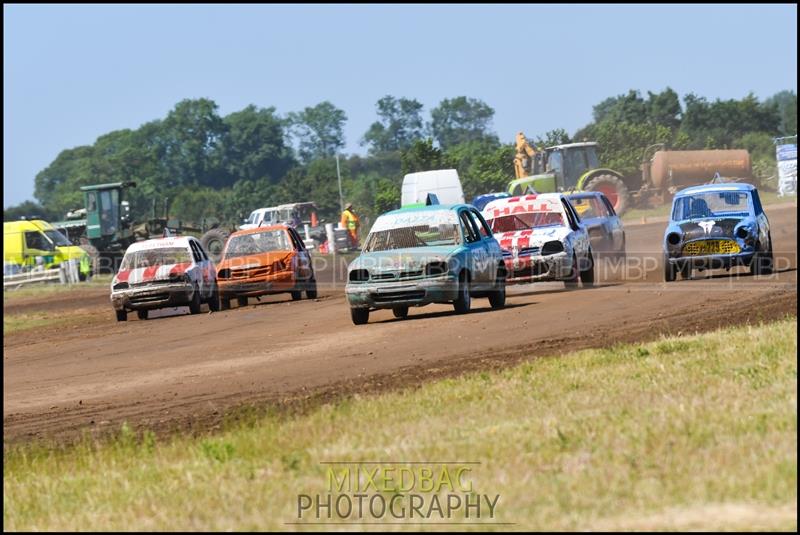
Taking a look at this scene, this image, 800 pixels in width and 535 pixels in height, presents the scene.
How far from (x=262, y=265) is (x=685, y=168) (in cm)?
3777

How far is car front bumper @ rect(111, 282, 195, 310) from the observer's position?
2703 cm

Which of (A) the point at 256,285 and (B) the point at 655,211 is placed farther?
(B) the point at 655,211

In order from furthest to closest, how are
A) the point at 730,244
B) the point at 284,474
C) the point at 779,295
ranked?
the point at 730,244
the point at 779,295
the point at 284,474

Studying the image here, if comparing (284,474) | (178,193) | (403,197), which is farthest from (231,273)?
(178,193)

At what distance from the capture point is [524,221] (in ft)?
83.4

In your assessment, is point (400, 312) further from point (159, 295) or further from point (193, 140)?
point (193, 140)

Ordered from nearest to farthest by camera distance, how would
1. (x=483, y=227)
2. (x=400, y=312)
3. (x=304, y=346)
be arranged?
(x=304, y=346) < (x=400, y=312) < (x=483, y=227)

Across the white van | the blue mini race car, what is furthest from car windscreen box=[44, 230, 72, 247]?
the blue mini race car

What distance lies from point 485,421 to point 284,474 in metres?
1.90

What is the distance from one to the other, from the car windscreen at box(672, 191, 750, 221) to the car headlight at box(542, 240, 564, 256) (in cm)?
234

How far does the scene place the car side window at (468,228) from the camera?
21297 mm

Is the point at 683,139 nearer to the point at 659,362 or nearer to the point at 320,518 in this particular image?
the point at 659,362

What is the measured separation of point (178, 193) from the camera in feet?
433

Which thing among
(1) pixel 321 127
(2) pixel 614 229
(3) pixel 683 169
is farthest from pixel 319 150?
(2) pixel 614 229
